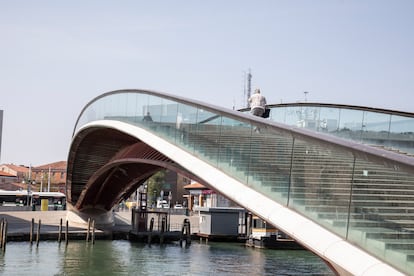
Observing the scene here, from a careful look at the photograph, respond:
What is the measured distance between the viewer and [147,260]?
22.0 m

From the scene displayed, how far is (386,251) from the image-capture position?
18.6 ft

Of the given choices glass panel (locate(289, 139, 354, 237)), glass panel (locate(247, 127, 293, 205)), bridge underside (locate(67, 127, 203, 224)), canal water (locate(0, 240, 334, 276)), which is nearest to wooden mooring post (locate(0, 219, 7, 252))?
canal water (locate(0, 240, 334, 276))

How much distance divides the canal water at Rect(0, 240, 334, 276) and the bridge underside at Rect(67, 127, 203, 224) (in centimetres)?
293

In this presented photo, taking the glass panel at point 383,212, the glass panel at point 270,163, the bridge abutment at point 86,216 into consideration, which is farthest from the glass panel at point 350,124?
the bridge abutment at point 86,216

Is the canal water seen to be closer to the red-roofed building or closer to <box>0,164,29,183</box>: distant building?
the red-roofed building

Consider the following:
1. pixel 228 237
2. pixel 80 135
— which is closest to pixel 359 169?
pixel 80 135

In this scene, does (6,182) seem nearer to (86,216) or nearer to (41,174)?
(41,174)

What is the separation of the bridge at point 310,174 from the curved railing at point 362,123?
0.09 ft

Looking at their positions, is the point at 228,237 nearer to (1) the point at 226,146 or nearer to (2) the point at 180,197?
(1) the point at 226,146

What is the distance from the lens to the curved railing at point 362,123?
10930 millimetres

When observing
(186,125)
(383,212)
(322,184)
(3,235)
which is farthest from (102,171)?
(383,212)

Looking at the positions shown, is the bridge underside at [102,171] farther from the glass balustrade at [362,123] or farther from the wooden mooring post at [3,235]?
the glass balustrade at [362,123]

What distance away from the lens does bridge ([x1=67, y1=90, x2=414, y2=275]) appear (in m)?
5.80

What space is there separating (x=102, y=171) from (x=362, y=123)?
15467 mm
